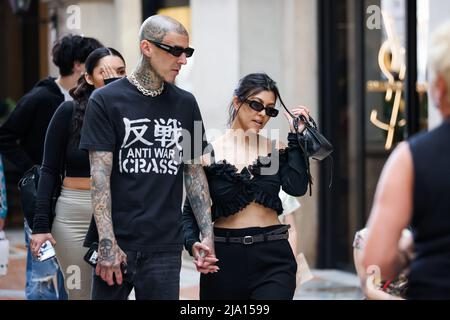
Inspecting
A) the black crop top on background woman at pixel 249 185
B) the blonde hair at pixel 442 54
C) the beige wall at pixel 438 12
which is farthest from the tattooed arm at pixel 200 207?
the beige wall at pixel 438 12

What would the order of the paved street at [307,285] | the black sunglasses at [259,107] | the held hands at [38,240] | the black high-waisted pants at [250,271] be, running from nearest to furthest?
the black high-waisted pants at [250,271] → the black sunglasses at [259,107] → the held hands at [38,240] → the paved street at [307,285]

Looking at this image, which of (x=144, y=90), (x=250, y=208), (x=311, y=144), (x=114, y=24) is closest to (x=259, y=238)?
(x=250, y=208)

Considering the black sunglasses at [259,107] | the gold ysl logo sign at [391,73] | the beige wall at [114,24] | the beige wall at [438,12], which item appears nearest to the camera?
the black sunglasses at [259,107]

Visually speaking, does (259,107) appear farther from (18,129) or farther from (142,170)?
(18,129)

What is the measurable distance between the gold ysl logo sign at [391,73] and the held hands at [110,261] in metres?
4.76

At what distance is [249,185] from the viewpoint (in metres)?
4.92

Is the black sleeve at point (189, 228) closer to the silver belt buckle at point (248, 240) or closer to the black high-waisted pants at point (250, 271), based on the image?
the black high-waisted pants at point (250, 271)

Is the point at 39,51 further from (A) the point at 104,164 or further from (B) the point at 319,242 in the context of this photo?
(A) the point at 104,164

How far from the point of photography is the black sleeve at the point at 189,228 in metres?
4.86

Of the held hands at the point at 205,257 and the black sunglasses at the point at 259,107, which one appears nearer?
the held hands at the point at 205,257

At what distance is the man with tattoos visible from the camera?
14.6 ft

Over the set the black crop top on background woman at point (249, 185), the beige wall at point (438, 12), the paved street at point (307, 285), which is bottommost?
the paved street at point (307, 285)

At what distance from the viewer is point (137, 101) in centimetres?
458

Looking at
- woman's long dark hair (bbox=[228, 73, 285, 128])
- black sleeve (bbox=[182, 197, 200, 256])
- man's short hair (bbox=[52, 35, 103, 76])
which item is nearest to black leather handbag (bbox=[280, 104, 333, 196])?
woman's long dark hair (bbox=[228, 73, 285, 128])
